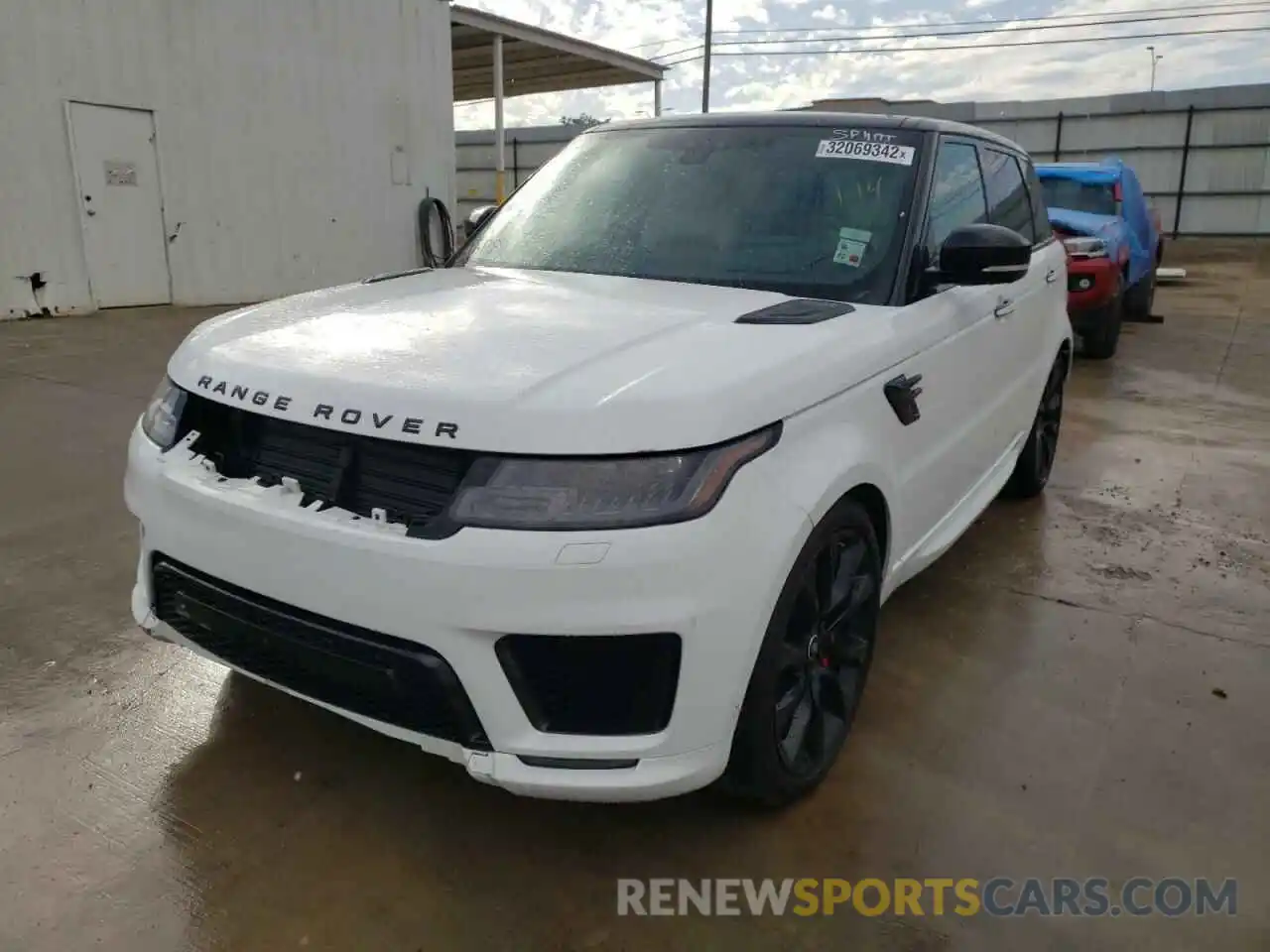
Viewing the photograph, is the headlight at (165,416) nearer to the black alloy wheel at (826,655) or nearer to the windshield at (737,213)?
the windshield at (737,213)

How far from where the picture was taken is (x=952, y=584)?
3801 mm

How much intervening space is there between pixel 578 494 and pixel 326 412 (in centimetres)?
56

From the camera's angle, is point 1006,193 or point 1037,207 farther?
point 1037,207

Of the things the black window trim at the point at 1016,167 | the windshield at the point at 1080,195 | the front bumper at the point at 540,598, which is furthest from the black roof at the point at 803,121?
the windshield at the point at 1080,195

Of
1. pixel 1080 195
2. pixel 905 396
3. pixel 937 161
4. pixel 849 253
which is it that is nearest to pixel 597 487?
pixel 905 396

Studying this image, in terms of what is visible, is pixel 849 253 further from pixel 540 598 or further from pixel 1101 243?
pixel 1101 243

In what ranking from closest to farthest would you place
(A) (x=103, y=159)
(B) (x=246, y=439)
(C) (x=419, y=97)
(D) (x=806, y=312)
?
(B) (x=246, y=439) → (D) (x=806, y=312) → (A) (x=103, y=159) → (C) (x=419, y=97)

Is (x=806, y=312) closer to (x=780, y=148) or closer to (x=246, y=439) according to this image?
(x=780, y=148)

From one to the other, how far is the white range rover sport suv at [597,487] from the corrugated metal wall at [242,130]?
891 cm

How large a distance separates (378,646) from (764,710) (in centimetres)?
81

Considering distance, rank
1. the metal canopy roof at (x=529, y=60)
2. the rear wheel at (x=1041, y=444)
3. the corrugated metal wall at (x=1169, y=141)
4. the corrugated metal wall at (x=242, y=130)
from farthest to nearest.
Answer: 1. the corrugated metal wall at (x=1169, y=141)
2. the metal canopy roof at (x=529, y=60)
3. the corrugated metal wall at (x=242, y=130)
4. the rear wheel at (x=1041, y=444)

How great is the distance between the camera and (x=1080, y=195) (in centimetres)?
1009

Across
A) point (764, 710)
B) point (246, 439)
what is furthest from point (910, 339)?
point (246, 439)

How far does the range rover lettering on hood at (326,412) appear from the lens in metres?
1.85
